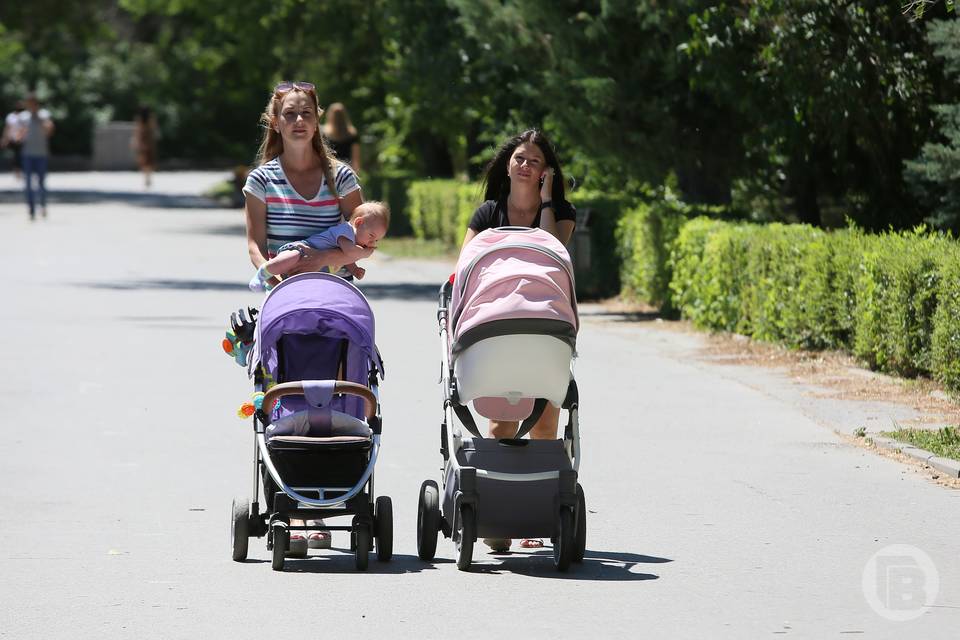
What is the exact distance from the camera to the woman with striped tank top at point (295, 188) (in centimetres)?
762

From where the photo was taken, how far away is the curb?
9.33 m

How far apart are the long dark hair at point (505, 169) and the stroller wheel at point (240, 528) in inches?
71.5

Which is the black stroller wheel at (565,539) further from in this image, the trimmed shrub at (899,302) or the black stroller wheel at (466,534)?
the trimmed shrub at (899,302)

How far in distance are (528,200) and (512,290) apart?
95 centimetres

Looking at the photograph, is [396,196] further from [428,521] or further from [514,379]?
[514,379]

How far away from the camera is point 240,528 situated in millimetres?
7109

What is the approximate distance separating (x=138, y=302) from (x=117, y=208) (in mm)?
21895

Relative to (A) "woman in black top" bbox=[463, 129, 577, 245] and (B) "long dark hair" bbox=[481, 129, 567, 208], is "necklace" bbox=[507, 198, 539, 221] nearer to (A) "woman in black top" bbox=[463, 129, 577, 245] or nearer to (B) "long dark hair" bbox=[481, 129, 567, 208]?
(A) "woman in black top" bbox=[463, 129, 577, 245]

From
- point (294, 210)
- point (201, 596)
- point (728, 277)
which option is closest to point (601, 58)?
point (728, 277)

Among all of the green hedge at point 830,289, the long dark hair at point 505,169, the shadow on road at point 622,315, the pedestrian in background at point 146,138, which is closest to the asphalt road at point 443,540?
the green hedge at point 830,289

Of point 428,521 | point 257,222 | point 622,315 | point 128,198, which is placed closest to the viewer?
point 428,521

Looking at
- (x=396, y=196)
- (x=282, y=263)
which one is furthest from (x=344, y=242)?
(x=396, y=196)

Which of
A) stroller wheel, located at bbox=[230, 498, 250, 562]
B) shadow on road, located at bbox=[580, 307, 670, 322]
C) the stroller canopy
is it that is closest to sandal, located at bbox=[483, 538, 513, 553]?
the stroller canopy

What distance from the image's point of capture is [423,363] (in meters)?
14.0
